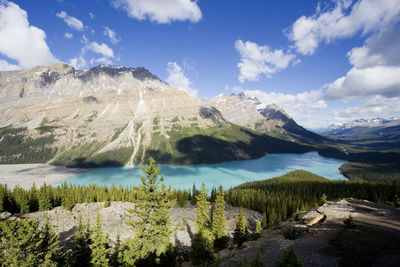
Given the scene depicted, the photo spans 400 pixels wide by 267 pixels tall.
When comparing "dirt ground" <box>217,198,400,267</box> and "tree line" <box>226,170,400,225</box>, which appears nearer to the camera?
"dirt ground" <box>217,198,400,267</box>

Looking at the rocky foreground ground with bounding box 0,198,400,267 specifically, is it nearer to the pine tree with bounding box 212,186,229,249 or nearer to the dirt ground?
the dirt ground

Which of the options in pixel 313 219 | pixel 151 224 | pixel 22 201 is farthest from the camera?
pixel 22 201

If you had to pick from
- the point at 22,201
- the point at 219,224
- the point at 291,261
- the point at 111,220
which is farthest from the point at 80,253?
the point at 22,201

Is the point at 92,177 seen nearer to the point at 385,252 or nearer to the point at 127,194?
the point at 127,194

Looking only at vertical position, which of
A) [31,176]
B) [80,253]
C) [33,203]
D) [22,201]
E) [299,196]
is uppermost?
[80,253]

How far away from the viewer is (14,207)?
63.8 metres

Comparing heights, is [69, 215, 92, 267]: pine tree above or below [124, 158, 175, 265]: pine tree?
below

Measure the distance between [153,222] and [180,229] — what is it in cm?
3637

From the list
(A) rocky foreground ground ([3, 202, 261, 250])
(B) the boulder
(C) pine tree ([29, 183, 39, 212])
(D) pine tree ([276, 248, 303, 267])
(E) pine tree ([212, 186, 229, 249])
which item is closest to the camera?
(D) pine tree ([276, 248, 303, 267])

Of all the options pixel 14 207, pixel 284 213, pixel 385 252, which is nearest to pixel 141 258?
pixel 385 252

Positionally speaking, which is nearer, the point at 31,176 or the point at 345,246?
the point at 345,246

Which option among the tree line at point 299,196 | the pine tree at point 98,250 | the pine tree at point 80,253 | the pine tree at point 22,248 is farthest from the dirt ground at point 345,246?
the tree line at point 299,196

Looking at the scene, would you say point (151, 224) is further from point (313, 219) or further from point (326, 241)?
point (313, 219)

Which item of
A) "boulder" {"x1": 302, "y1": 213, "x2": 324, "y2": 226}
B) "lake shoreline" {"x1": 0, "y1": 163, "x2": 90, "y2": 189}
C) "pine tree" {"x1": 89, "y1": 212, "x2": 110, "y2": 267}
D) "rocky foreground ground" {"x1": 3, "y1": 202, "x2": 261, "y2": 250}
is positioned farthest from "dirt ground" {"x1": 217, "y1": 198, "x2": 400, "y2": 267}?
"lake shoreline" {"x1": 0, "y1": 163, "x2": 90, "y2": 189}
